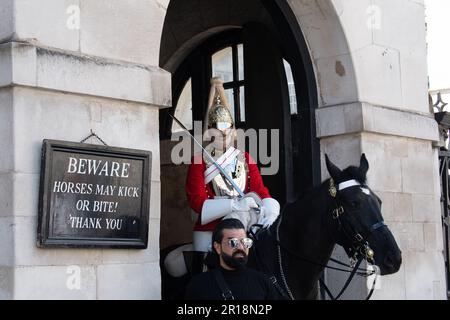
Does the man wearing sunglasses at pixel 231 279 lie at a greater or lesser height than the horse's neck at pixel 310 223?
lesser

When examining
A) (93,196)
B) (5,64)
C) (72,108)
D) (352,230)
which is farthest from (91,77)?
(352,230)

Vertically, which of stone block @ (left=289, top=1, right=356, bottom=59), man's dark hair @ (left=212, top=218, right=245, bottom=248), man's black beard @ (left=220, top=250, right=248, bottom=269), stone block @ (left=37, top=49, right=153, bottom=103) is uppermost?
stone block @ (left=289, top=1, right=356, bottom=59)

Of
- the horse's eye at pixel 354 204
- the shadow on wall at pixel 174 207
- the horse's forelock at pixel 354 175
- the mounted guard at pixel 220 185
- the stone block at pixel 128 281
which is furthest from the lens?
the shadow on wall at pixel 174 207

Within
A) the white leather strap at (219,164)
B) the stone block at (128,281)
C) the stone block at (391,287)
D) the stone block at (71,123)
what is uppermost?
the stone block at (71,123)

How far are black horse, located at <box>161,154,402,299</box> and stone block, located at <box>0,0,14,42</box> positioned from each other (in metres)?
2.43

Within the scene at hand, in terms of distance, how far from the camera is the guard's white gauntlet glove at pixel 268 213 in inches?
261

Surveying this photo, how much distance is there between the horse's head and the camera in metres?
5.98

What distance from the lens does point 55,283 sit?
5.36 metres

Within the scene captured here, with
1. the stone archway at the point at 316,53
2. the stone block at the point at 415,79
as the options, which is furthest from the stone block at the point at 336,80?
the stone block at the point at 415,79

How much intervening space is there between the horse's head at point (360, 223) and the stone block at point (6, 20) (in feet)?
8.11

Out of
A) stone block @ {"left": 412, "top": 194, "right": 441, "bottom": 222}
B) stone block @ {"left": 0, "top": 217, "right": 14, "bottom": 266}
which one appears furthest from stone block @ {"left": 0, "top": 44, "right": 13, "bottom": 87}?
stone block @ {"left": 412, "top": 194, "right": 441, "bottom": 222}

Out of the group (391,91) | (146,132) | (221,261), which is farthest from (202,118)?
(221,261)

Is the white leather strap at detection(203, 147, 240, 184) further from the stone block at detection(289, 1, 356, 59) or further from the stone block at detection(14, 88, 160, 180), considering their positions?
the stone block at detection(289, 1, 356, 59)

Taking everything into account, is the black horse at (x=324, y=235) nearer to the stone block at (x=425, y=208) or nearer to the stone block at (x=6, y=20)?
the stone block at (x=425, y=208)
